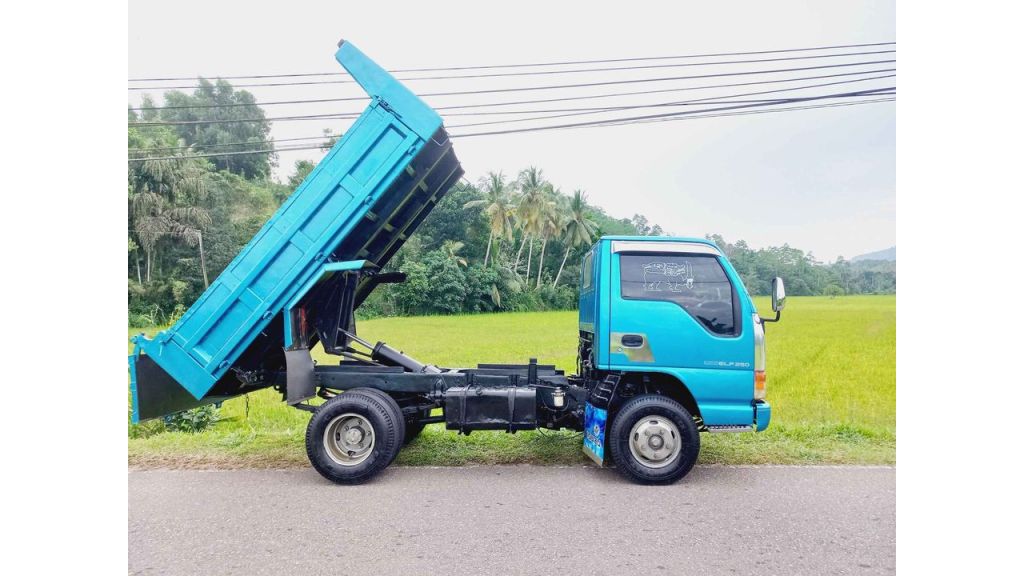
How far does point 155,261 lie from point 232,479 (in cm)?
3141

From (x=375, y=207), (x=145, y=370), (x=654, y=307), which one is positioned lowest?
(x=145, y=370)

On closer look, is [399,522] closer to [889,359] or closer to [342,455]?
[342,455]

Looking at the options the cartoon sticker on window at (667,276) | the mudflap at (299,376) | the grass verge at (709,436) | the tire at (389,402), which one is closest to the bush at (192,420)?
the grass verge at (709,436)

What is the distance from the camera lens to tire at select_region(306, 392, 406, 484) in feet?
14.3

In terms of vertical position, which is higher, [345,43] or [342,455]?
[345,43]

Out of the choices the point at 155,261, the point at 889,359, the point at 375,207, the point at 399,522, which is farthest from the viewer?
the point at 155,261

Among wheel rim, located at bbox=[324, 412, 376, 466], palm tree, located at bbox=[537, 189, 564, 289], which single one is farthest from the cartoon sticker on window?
palm tree, located at bbox=[537, 189, 564, 289]

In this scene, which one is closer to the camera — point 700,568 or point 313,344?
point 700,568

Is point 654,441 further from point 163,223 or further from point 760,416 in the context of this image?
point 163,223

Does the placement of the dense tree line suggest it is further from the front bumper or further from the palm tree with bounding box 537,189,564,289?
the front bumper

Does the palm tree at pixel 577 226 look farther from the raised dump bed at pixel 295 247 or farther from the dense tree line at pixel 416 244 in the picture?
the raised dump bed at pixel 295 247

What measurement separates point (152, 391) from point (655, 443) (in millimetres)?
4563

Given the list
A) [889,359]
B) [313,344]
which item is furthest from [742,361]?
[889,359]

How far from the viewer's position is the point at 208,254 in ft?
98.0
